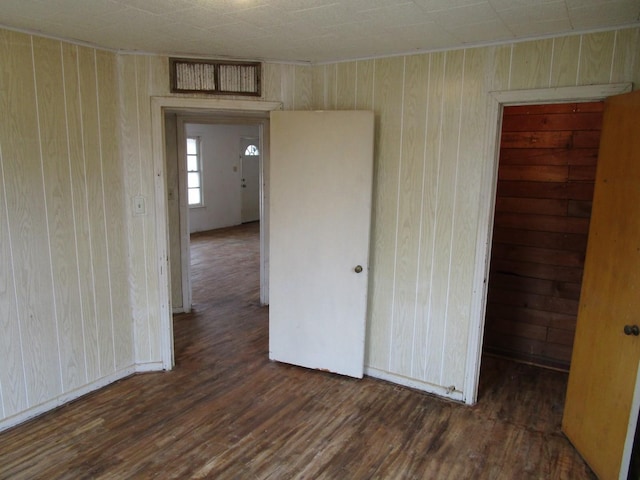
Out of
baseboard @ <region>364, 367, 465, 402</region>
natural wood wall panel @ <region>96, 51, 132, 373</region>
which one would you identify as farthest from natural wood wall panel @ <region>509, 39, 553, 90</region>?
natural wood wall panel @ <region>96, 51, 132, 373</region>

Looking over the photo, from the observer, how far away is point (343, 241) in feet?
10.5

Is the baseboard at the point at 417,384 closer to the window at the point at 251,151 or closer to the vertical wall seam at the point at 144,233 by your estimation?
the vertical wall seam at the point at 144,233

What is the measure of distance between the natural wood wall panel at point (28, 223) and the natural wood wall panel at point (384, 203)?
84.7 inches

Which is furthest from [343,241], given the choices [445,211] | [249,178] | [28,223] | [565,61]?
[249,178]

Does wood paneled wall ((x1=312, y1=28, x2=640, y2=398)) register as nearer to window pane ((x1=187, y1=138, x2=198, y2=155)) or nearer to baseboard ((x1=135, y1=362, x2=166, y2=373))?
baseboard ((x1=135, y1=362, x2=166, y2=373))

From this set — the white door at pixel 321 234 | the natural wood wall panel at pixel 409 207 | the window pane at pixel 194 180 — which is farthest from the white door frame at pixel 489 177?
the window pane at pixel 194 180

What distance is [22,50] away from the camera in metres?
2.53

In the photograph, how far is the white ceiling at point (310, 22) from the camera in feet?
6.98

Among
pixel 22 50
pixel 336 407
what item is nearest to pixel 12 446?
pixel 336 407

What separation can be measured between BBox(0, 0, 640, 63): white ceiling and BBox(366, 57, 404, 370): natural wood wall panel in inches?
8.1

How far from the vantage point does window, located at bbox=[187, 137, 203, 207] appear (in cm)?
915

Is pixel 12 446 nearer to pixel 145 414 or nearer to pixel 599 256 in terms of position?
pixel 145 414

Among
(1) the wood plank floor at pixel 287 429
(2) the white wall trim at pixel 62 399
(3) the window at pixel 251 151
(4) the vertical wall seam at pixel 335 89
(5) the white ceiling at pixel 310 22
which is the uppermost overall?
(5) the white ceiling at pixel 310 22

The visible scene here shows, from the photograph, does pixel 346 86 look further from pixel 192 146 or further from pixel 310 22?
pixel 192 146
